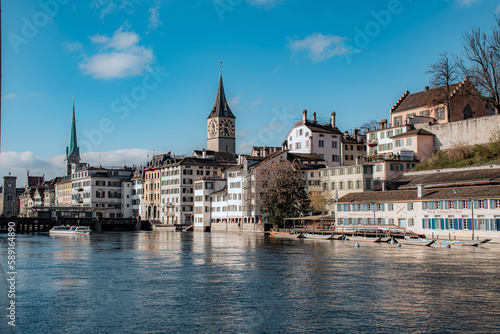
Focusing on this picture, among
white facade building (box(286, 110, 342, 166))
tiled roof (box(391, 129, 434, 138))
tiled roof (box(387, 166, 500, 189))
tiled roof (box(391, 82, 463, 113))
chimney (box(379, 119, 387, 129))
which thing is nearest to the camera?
tiled roof (box(387, 166, 500, 189))

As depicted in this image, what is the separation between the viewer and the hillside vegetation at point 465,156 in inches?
2879

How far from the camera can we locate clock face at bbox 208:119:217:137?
580 ft

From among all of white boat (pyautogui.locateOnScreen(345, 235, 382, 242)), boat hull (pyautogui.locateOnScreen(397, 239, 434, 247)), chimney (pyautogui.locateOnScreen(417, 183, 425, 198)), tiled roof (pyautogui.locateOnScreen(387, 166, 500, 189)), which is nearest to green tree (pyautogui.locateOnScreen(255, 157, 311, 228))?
tiled roof (pyautogui.locateOnScreen(387, 166, 500, 189))

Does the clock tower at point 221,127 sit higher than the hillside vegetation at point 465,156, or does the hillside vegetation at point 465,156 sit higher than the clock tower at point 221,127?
the clock tower at point 221,127

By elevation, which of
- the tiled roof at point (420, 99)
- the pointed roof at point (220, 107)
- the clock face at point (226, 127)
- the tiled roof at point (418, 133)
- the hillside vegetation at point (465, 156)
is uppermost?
the pointed roof at point (220, 107)

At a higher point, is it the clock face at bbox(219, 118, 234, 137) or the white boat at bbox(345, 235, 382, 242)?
the clock face at bbox(219, 118, 234, 137)

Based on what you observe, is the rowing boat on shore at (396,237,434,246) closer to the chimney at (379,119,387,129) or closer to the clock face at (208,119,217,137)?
the chimney at (379,119,387,129)

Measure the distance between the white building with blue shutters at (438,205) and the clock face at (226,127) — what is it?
9704 centimetres

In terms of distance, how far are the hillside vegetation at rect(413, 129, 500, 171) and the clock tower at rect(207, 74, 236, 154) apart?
97216mm

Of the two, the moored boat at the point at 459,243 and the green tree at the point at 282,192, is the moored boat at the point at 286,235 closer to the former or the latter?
the green tree at the point at 282,192

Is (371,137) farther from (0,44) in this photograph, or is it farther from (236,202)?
(0,44)

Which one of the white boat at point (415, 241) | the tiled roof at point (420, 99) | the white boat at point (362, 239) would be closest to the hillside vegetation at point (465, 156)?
the tiled roof at point (420, 99)

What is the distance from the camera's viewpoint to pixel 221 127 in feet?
577

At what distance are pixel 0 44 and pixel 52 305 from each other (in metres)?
17.1
